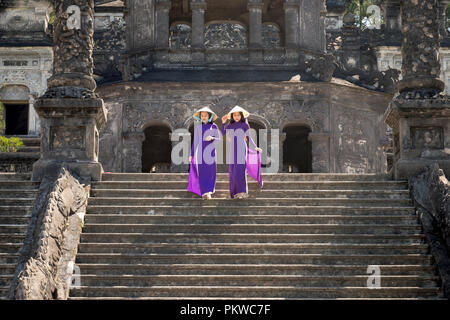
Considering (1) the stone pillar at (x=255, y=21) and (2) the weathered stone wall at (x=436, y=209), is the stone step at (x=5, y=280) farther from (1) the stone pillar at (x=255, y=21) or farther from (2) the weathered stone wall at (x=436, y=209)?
(1) the stone pillar at (x=255, y=21)

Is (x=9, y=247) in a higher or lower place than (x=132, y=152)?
lower

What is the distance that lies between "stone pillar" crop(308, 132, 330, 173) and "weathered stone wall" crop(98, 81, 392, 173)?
26mm

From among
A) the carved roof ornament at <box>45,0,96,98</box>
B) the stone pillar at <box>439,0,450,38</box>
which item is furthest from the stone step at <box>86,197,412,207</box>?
the stone pillar at <box>439,0,450,38</box>

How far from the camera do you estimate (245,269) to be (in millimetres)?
11508

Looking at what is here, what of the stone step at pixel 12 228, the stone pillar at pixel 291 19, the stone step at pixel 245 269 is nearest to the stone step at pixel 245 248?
the stone step at pixel 245 269

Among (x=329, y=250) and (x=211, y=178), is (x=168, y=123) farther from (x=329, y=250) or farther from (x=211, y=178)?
(x=329, y=250)

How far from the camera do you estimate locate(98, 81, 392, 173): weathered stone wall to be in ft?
68.9

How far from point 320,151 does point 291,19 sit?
443cm

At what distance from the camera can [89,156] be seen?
46.2 ft

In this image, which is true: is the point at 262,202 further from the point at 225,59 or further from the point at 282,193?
the point at 225,59

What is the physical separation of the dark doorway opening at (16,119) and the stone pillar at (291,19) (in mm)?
14523

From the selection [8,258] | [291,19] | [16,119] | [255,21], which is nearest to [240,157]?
[8,258]

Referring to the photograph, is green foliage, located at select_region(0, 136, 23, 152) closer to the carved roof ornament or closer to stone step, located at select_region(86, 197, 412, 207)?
the carved roof ornament

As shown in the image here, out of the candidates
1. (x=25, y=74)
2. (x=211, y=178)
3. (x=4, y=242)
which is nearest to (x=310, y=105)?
(x=211, y=178)
